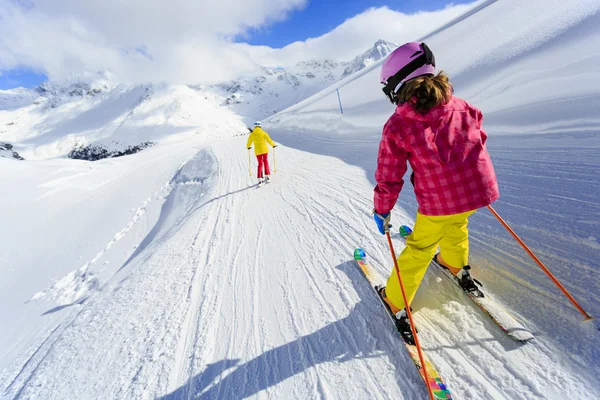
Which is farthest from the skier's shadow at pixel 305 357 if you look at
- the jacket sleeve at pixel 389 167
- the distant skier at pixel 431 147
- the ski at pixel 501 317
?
the jacket sleeve at pixel 389 167

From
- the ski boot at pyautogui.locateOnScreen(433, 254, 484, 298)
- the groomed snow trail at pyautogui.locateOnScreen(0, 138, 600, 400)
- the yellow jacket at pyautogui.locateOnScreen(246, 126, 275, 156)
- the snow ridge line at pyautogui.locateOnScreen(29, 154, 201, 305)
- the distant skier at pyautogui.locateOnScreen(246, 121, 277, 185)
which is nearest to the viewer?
the groomed snow trail at pyautogui.locateOnScreen(0, 138, 600, 400)

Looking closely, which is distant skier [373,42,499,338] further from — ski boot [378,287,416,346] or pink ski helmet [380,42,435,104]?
ski boot [378,287,416,346]

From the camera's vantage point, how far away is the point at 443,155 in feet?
6.03

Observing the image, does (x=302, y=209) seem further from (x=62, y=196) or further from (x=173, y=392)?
(x=62, y=196)

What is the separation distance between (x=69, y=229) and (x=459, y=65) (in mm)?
15731

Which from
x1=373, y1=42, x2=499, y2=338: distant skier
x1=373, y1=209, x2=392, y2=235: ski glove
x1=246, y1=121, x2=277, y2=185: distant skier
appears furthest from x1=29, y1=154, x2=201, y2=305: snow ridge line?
x1=373, y1=42, x2=499, y2=338: distant skier

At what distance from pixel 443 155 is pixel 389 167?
0.34 m

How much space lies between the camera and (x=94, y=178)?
50.5ft

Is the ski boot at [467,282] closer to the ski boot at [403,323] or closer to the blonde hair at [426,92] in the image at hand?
the ski boot at [403,323]

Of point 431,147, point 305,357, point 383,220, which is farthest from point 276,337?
point 431,147

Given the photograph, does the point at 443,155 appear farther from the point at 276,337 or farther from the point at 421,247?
the point at 276,337

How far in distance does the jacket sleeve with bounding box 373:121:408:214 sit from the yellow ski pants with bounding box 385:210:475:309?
0.30 metres

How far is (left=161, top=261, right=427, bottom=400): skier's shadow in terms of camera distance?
2258 millimetres

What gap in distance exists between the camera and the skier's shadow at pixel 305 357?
7.41ft
